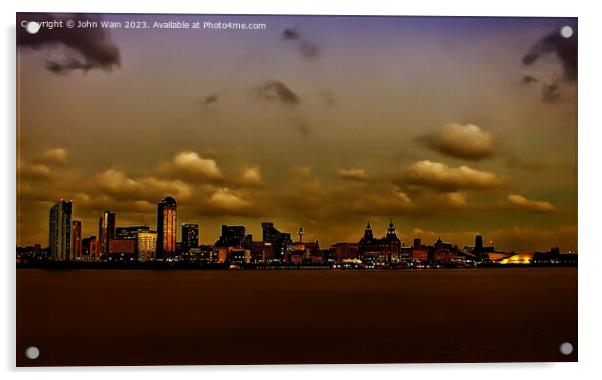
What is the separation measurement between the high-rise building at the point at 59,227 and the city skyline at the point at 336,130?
0.04m

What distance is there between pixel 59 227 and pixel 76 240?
84 mm

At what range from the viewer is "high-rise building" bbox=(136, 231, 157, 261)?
3139 mm

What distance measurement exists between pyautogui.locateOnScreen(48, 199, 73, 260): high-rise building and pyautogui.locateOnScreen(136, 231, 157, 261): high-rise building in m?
0.26

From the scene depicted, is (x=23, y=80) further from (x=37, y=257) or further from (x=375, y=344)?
(x=375, y=344)

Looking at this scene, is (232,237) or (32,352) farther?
(232,237)

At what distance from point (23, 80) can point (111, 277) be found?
2.66 feet

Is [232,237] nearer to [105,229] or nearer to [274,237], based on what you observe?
[274,237]

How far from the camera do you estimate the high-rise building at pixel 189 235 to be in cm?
312

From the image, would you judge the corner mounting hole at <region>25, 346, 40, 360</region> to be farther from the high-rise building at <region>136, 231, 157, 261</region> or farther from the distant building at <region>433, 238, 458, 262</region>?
the distant building at <region>433, 238, 458, 262</region>

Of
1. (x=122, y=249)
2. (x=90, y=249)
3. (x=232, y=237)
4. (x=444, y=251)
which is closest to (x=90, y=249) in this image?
(x=90, y=249)

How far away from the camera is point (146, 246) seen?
3.15 metres

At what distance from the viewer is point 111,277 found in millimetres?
3119

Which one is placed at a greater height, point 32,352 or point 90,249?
point 90,249

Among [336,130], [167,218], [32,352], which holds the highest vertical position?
[336,130]
